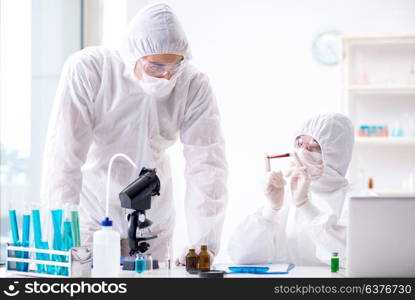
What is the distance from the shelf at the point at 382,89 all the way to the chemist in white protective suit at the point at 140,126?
2.36 m

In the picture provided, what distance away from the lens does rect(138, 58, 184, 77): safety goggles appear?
2383 mm

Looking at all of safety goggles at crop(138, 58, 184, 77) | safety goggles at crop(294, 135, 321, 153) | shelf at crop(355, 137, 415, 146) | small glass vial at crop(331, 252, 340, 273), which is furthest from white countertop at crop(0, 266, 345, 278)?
shelf at crop(355, 137, 415, 146)

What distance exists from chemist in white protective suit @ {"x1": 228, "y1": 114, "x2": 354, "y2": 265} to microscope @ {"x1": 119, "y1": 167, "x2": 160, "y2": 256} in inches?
16.6

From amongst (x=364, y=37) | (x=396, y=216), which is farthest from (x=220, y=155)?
(x=364, y=37)

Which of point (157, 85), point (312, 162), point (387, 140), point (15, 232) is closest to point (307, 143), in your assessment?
point (312, 162)

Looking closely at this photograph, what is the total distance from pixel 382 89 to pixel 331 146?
2.26m

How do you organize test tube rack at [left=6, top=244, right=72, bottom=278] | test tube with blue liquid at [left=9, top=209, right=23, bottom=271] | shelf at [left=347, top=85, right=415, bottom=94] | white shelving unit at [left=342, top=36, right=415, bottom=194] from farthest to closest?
white shelving unit at [left=342, top=36, right=415, bottom=194] → shelf at [left=347, top=85, right=415, bottom=94] → test tube with blue liquid at [left=9, top=209, right=23, bottom=271] → test tube rack at [left=6, top=244, right=72, bottom=278]

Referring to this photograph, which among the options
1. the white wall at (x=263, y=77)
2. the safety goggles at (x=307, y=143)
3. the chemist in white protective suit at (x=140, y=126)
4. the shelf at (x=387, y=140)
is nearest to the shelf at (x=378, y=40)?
the white wall at (x=263, y=77)

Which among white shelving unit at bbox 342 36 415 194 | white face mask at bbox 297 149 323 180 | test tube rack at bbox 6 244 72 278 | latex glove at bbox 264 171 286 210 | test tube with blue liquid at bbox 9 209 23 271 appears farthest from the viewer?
white shelving unit at bbox 342 36 415 194

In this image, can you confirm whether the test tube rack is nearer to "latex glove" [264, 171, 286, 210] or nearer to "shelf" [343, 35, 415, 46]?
"latex glove" [264, 171, 286, 210]

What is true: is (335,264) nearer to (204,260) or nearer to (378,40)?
(204,260)

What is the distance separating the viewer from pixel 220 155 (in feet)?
8.36

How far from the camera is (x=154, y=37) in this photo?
92.4 inches

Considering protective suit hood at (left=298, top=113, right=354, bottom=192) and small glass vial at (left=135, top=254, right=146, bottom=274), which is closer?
small glass vial at (left=135, top=254, right=146, bottom=274)
